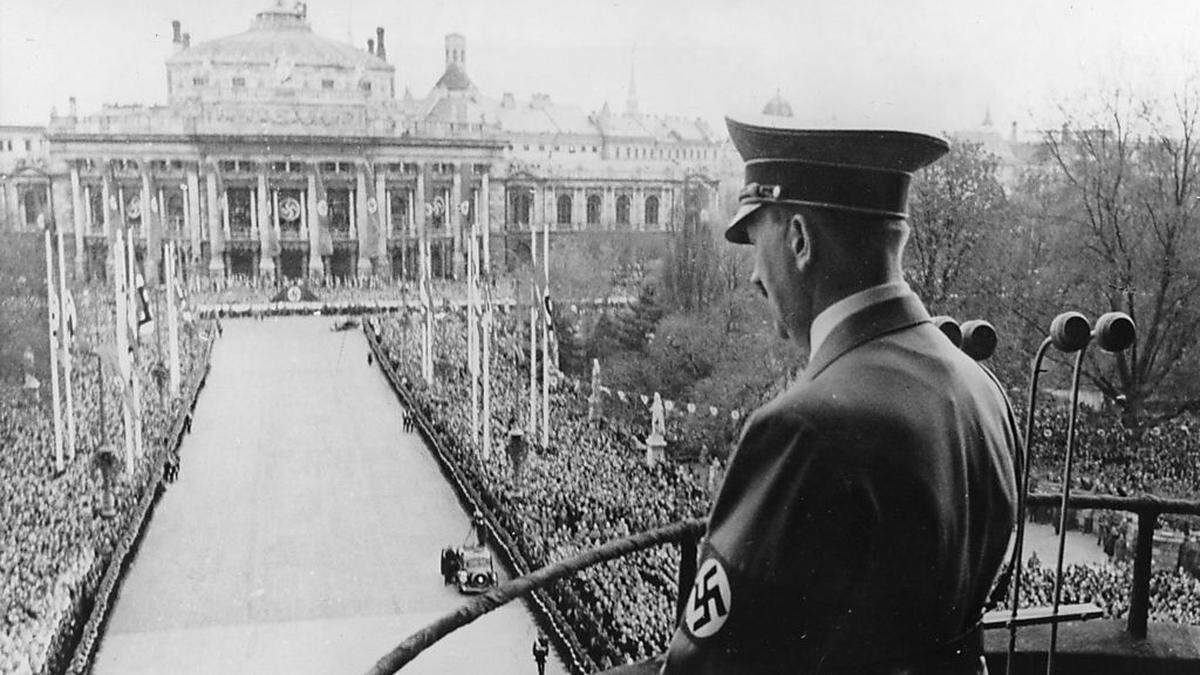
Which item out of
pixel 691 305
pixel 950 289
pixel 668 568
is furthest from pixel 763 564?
pixel 691 305

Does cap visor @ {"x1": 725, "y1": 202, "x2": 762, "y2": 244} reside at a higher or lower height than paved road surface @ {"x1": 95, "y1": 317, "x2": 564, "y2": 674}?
higher

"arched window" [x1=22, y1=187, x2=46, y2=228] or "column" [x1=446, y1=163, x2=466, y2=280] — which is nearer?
"column" [x1=446, y1=163, x2=466, y2=280]

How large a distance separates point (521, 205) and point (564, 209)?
0.56m

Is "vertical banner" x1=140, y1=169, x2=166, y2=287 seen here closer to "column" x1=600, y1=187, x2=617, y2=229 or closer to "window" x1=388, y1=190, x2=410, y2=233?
"window" x1=388, y1=190, x2=410, y2=233

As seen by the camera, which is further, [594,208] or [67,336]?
[594,208]

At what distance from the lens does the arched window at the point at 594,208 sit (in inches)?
366

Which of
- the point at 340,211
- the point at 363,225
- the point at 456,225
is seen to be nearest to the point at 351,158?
the point at 363,225

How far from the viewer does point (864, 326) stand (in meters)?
1.07

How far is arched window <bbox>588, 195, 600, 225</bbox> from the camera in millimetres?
9305

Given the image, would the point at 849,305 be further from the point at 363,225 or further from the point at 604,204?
the point at 363,225

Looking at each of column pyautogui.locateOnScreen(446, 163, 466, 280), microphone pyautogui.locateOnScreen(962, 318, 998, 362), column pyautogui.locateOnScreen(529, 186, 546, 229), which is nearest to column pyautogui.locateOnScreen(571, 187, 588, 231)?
column pyautogui.locateOnScreen(529, 186, 546, 229)

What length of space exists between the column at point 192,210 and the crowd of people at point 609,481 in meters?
2.12

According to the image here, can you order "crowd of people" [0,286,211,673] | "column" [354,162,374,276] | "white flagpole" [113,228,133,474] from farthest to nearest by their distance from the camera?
"column" [354,162,374,276], "white flagpole" [113,228,133,474], "crowd of people" [0,286,211,673]

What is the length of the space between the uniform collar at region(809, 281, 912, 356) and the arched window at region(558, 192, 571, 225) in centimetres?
844
